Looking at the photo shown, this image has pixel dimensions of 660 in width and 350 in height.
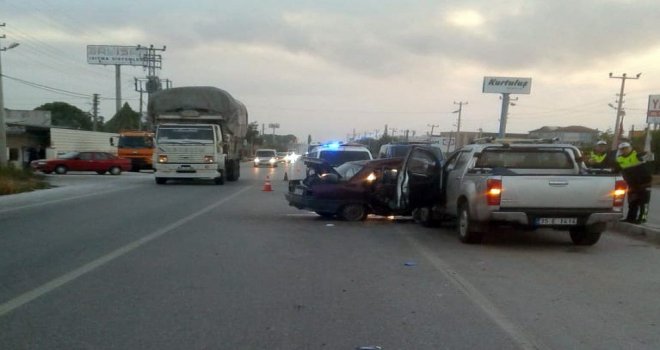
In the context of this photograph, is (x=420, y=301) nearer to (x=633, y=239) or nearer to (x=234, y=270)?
(x=234, y=270)

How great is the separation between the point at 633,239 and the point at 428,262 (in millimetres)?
5174

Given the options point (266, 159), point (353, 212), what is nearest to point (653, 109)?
point (353, 212)

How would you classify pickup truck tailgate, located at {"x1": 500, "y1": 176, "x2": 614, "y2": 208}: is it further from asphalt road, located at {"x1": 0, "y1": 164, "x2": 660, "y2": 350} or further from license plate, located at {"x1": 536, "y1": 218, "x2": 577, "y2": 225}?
asphalt road, located at {"x1": 0, "y1": 164, "x2": 660, "y2": 350}

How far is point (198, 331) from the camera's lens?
5055 millimetres

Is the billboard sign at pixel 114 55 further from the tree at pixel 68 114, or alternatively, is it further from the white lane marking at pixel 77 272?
the white lane marking at pixel 77 272

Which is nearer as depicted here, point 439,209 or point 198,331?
point 198,331

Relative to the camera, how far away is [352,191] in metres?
12.5

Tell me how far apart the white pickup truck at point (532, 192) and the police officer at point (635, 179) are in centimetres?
204

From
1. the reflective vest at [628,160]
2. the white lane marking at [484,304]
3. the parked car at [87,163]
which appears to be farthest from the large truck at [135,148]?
the white lane marking at [484,304]

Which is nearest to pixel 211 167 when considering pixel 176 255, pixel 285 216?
pixel 285 216

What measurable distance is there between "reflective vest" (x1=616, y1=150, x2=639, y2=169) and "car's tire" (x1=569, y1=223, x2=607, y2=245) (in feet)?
8.56

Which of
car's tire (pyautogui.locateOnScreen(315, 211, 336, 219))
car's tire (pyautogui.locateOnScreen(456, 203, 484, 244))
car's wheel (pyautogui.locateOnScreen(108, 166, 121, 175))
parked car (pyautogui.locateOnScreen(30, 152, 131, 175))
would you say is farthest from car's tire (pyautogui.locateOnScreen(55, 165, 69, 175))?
car's tire (pyautogui.locateOnScreen(456, 203, 484, 244))

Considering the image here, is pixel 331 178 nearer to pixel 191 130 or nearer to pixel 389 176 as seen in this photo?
pixel 389 176

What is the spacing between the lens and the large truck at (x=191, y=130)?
22.1 m
